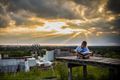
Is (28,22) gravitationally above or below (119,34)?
above

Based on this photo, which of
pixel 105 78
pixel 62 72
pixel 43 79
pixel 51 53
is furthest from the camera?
A: pixel 51 53

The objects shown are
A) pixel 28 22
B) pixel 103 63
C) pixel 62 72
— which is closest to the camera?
pixel 103 63

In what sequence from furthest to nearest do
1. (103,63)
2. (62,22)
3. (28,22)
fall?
→ (28,22), (62,22), (103,63)

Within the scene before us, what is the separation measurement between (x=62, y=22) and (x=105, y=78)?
3457 mm

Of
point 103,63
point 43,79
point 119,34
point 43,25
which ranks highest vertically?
point 43,25

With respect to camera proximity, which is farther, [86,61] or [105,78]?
[105,78]

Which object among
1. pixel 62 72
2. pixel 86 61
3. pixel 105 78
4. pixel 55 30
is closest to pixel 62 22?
pixel 55 30

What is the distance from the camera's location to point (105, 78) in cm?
490

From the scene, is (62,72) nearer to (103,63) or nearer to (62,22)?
(103,63)

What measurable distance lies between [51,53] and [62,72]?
9.24m

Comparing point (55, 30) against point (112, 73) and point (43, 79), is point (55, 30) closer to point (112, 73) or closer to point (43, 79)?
point (43, 79)

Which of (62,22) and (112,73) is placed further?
(62,22)

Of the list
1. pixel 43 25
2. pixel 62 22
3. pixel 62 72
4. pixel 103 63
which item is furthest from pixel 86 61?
pixel 43 25

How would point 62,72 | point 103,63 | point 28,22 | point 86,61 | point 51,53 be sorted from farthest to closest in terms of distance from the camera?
1. point 51,53
2. point 28,22
3. point 62,72
4. point 86,61
5. point 103,63
